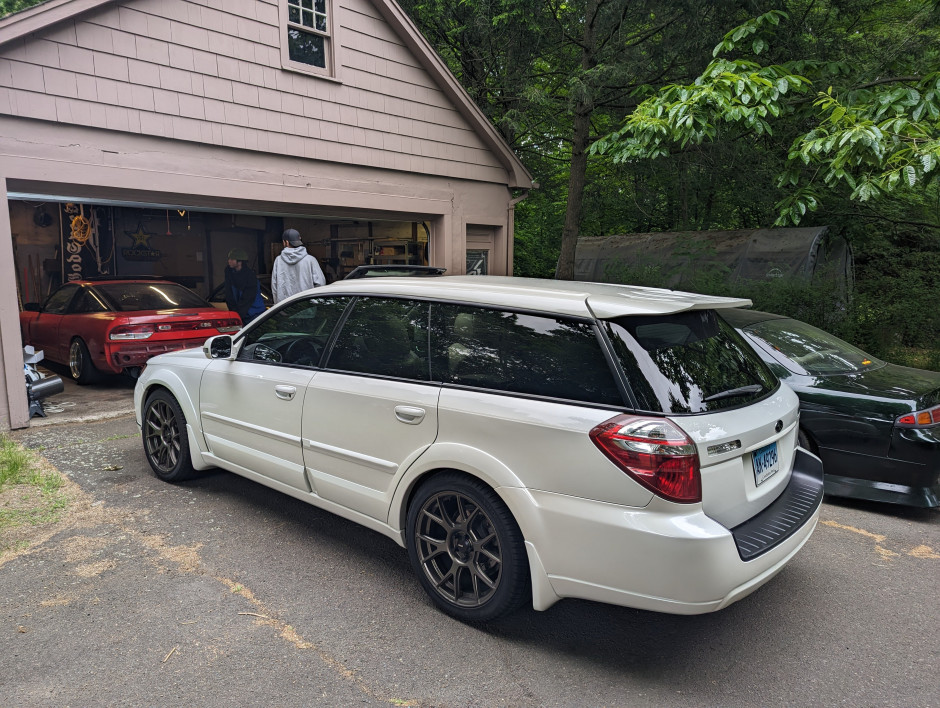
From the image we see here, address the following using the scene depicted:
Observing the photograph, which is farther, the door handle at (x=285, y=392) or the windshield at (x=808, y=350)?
the windshield at (x=808, y=350)

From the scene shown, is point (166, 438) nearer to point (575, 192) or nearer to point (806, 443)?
point (806, 443)

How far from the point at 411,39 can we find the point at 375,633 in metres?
8.68

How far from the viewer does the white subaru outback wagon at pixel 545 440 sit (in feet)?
8.17

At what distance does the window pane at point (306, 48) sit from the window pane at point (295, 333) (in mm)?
5583

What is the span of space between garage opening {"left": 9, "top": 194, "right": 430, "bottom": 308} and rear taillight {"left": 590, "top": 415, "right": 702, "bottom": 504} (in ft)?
30.2

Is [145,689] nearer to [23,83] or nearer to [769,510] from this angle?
[769,510]

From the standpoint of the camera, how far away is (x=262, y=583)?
11.3 feet

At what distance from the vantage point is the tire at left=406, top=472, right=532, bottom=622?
9.27ft

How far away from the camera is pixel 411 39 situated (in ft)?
30.6

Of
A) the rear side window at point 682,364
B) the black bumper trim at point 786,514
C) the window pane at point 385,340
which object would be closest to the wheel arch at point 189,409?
the window pane at point 385,340

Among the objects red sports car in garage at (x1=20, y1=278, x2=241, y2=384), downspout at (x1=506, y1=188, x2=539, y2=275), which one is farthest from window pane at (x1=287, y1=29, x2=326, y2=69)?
downspout at (x1=506, y1=188, x2=539, y2=275)

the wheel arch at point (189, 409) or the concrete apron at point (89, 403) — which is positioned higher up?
the wheel arch at point (189, 409)

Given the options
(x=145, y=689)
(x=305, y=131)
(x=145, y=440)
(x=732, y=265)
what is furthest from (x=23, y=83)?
(x=732, y=265)

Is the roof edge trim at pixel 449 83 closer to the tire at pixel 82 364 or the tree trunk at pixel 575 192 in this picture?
the tree trunk at pixel 575 192
